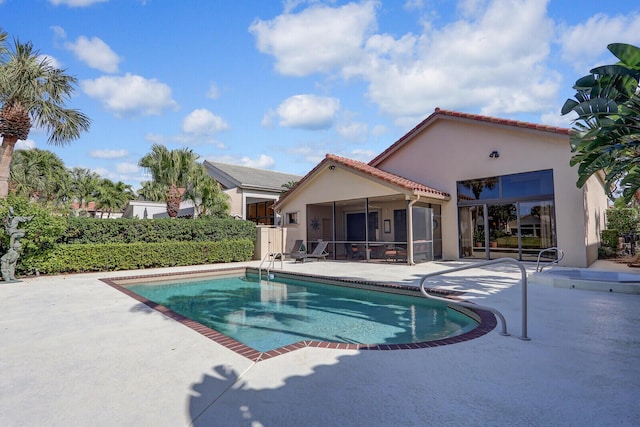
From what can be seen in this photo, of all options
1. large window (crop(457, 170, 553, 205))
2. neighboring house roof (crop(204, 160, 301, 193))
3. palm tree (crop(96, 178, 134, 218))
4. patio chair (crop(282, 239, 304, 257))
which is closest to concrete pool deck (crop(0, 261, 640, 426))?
large window (crop(457, 170, 553, 205))

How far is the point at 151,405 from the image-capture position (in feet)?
10.1

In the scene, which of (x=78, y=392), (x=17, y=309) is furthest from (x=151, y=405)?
(x=17, y=309)

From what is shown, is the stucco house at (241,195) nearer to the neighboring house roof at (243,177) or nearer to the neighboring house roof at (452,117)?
the neighboring house roof at (243,177)

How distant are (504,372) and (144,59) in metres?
15.6

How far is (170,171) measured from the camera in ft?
60.3

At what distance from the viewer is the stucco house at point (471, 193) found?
12812 mm

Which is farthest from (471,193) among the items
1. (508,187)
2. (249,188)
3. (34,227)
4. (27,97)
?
(27,97)

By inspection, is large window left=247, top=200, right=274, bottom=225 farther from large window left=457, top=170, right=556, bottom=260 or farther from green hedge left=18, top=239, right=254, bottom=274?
large window left=457, top=170, right=556, bottom=260

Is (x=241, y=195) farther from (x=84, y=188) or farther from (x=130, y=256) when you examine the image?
(x=84, y=188)

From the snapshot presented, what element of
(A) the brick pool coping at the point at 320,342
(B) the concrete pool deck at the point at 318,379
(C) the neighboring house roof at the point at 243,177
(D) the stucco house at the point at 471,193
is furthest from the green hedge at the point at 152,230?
(B) the concrete pool deck at the point at 318,379

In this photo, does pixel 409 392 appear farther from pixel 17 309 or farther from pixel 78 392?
pixel 17 309

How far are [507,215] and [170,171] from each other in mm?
16730

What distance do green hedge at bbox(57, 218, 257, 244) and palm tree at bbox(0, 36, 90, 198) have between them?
9.89 ft

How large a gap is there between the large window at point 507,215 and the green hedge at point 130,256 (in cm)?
1104
